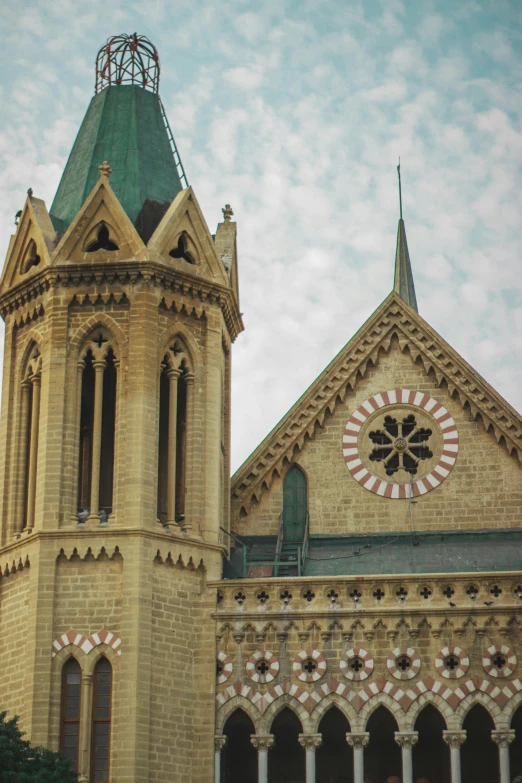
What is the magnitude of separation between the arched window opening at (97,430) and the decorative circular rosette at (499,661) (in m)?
9.23

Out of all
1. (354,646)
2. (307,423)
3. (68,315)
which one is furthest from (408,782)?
(68,315)

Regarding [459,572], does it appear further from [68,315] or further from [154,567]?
[68,315]

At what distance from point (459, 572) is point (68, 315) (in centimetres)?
1096

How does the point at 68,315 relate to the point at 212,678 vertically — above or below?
above

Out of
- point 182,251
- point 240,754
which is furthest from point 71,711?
point 182,251

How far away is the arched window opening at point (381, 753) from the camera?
137 feet

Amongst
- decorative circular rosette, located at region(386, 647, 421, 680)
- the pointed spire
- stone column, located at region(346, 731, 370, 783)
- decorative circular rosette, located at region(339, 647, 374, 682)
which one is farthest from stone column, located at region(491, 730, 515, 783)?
the pointed spire

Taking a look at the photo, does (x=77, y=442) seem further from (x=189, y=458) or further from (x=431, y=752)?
(x=431, y=752)

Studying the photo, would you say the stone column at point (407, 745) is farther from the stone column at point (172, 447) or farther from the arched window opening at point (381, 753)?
the stone column at point (172, 447)

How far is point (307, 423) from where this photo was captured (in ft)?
149

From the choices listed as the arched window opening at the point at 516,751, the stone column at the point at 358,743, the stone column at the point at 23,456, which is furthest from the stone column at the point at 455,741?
the stone column at the point at 23,456

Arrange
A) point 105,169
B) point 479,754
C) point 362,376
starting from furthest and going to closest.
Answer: point 362,376, point 105,169, point 479,754

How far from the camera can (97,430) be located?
42.6m

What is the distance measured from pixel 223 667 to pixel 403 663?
4010 mm
